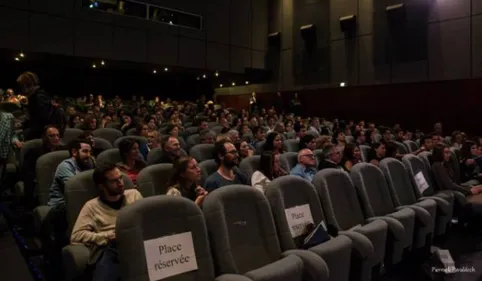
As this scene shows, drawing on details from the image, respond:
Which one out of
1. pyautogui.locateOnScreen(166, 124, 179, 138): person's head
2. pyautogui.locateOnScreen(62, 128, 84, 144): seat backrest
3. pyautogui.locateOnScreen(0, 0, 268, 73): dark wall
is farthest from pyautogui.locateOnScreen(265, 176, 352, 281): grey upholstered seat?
pyautogui.locateOnScreen(0, 0, 268, 73): dark wall

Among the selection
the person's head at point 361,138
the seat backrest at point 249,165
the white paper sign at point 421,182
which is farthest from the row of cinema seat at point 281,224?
the person's head at point 361,138

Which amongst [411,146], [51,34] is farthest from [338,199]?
[51,34]

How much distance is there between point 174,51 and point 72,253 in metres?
9.24

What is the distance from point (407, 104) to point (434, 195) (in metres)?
7.05

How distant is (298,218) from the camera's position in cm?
248

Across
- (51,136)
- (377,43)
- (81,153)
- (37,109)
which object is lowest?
(81,153)

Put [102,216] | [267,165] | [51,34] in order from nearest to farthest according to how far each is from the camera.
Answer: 1. [102,216]
2. [267,165]
3. [51,34]

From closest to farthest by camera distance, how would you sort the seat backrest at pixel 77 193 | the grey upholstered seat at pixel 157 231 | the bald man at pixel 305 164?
1. the grey upholstered seat at pixel 157 231
2. the seat backrest at pixel 77 193
3. the bald man at pixel 305 164

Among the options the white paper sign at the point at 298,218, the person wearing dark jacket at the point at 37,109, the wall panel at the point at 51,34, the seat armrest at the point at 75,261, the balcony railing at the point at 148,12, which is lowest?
the seat armrest at the point at 75,261

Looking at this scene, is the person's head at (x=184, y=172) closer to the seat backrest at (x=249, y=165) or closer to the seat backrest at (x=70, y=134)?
the seat backrest at (x=249, y=165)

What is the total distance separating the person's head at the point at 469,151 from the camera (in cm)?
516

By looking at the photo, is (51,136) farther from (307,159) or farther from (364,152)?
(364,152)

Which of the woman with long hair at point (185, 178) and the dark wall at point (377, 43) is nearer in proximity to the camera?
the woman with long hair at point (185, 178)

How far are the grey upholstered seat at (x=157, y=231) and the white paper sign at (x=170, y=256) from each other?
0.01 m
